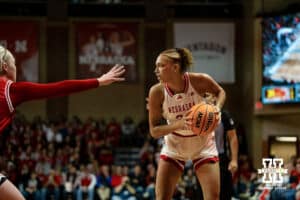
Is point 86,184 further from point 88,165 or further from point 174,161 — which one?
point 174,161

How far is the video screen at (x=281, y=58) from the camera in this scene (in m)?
18.4

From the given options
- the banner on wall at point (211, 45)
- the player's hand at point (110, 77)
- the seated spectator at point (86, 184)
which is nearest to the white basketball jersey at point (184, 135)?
the player's hand at point (110, 77)

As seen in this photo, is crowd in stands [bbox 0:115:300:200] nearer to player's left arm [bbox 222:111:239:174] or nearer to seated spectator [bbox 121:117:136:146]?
seated spectator [bbox 121:117:136:146]

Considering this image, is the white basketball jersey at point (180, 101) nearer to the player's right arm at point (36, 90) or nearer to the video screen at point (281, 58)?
the player's right arm at point (36, 90)

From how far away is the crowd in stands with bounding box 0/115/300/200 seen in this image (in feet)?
49.0

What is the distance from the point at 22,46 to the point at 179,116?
15948 mm

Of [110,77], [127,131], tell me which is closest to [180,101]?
[110,77]

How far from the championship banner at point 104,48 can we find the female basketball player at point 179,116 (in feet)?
50.9

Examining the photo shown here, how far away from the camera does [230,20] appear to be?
21.8 meters

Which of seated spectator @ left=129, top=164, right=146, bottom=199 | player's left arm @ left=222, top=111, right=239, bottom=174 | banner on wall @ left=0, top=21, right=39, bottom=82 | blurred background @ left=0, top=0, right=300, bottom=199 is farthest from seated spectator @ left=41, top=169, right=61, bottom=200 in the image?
player's left arm @ left=222, top=111, right=239, bottom=174

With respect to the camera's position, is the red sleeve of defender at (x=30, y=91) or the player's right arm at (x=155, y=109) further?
the player's right arm at (x=155, y=109)

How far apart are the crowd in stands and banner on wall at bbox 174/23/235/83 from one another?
286 cm

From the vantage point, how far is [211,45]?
21.1 m

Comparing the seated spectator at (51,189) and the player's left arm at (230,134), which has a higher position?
the player's left arm at (230,134)
